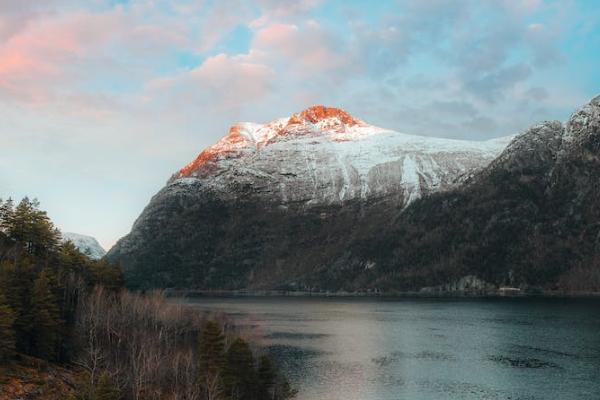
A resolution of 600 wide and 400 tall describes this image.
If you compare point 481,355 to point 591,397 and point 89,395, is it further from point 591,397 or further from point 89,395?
point 89,395

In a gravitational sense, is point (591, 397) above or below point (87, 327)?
below

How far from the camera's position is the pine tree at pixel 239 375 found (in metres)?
61.1

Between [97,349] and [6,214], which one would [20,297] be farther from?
[6,214]

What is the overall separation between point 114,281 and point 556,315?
426 feet

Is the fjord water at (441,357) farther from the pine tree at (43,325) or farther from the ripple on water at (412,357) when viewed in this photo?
the pine tree at (43,325)

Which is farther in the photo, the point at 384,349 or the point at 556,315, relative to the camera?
the point at 556,315

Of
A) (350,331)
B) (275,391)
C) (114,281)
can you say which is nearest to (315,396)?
(275,391)

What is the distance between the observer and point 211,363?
Result: 64.8 metres

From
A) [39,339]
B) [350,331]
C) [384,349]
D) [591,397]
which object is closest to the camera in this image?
[39,339]

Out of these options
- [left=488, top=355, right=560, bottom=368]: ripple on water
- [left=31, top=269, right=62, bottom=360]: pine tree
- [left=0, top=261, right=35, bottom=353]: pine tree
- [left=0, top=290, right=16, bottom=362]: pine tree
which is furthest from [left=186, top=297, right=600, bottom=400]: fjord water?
[left=0, top=290, right=16, bottom=362]: pine tree

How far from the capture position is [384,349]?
413 ft

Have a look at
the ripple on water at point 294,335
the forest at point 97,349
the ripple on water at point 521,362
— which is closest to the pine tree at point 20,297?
the forest at point 97,349

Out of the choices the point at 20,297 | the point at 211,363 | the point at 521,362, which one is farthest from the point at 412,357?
the point at 20,297

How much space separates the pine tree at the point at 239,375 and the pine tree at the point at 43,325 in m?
20.3
